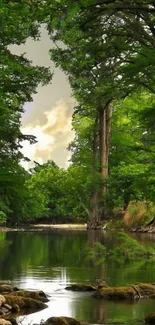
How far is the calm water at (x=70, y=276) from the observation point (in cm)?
1299

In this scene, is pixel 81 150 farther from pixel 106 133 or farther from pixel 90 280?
pixel 90 280

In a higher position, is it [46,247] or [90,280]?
[46,247]

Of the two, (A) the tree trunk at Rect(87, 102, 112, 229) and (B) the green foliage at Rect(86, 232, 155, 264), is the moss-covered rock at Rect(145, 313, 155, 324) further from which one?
(A) the tree trunk at Rect(87, 102, 112, 229)

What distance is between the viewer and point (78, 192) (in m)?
61.5

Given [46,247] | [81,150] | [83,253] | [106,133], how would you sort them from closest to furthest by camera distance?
1. [83,253]
2. [46,247]
3. [106,133]
4. [81,150]

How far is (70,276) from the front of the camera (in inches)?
772

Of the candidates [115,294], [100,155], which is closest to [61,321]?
[115,294]

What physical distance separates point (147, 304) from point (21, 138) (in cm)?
1426

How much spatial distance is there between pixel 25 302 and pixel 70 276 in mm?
5955

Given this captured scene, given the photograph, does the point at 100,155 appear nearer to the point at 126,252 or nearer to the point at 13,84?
the point at 126,252

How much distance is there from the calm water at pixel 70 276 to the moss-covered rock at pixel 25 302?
0.26m

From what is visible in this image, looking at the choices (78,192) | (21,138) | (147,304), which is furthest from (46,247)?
(78,192)

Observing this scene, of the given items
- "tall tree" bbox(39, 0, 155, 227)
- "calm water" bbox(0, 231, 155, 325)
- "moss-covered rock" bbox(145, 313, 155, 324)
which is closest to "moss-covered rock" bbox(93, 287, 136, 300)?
"calm water" bbox(0, 231, 155, 325)

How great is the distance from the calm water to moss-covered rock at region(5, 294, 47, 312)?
10.0 inches
